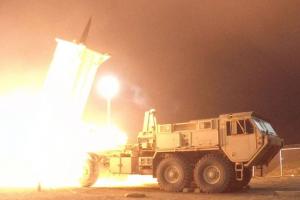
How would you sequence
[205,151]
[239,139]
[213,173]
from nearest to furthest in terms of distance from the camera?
[239,139], [213,173], [205,151]

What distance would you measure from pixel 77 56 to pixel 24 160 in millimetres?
10307

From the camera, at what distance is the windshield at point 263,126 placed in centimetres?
2148

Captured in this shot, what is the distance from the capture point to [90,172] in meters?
27.0

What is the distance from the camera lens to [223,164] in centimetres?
2162

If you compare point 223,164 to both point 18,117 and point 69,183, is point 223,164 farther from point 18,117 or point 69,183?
point 18,117

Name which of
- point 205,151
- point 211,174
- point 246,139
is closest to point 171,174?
point 205,151

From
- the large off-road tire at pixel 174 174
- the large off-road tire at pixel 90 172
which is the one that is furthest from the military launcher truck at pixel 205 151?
the large off-road tire at pixel 90 172

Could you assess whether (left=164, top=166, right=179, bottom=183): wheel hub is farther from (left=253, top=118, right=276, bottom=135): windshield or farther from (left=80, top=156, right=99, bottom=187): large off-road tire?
(left=80, top=156, right=99, bottom=187): large off-road tire

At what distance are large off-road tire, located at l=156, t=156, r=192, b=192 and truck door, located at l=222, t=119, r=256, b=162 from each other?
87.9 inches

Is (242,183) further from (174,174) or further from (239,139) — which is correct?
(174,174)

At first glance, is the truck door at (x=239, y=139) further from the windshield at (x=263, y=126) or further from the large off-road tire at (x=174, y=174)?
the large off-road tire at (x=174, y=174)

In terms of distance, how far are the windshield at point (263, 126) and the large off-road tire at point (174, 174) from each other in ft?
12.6

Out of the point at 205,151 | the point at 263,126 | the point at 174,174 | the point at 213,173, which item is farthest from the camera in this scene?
the point at 174,174

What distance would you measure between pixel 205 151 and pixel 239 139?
187cm
